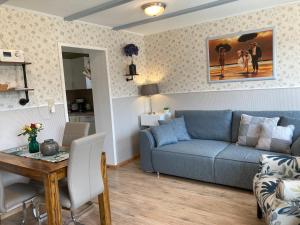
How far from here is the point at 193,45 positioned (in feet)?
13.5

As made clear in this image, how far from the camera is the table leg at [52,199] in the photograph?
6.13ft

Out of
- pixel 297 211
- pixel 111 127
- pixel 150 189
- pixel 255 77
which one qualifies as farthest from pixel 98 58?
pixel 297 211

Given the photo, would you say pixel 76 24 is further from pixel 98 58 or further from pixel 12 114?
pixel 12 114

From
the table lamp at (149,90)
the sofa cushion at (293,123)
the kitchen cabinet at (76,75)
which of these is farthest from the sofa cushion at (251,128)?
the kitchen cabinet at (76,75)

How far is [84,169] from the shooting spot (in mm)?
2033

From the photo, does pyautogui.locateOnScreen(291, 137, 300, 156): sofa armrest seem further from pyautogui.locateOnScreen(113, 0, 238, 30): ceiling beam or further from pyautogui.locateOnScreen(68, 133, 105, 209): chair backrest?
pyautogui.locateOnScreen(68, 133, 105, 209): chair backrest

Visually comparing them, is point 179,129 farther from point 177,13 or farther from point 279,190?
point 279,190

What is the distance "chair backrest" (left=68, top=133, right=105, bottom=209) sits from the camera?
1918 mm

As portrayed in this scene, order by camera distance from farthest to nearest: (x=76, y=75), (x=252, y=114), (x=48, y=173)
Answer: (x=76, y=75), (x=252, y=114), (x=48, y=173)

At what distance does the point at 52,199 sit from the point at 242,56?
3.23 metres

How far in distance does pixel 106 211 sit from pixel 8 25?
7.64ft

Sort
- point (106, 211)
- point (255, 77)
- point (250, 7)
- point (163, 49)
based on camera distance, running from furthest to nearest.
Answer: point (163, 49) → point (255, 77) → point (250, 7) → point (106, 211)

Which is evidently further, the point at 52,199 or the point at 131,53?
the point at 131,53

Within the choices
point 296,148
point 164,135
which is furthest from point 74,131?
point 296,148
